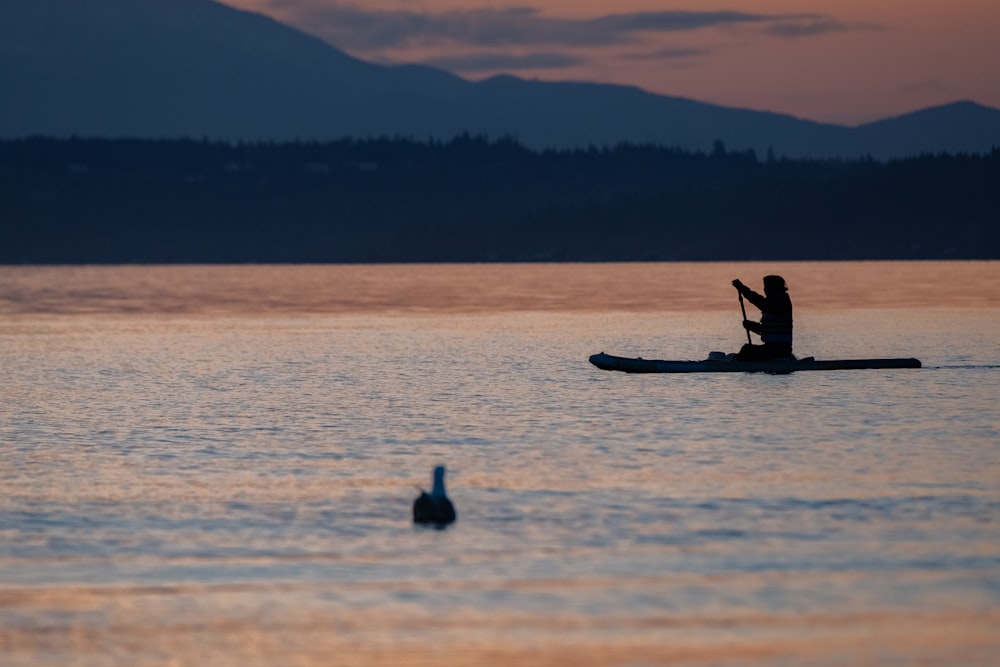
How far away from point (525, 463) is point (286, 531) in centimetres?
590

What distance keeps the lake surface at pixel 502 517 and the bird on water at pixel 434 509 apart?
0.79ft

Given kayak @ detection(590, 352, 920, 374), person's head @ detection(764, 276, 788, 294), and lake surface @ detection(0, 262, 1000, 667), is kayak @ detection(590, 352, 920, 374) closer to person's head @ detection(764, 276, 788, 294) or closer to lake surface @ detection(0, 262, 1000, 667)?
lake surface @ detection(0, 262, 1000, 667)

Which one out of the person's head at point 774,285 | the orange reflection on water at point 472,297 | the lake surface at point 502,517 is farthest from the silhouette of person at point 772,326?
the orange reflection on water at point 472,297

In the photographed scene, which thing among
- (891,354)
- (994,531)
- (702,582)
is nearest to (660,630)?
(702,582)

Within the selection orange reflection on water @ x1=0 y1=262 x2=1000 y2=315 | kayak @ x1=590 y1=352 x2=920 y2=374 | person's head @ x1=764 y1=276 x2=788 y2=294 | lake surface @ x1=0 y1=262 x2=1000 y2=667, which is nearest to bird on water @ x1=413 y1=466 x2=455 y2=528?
lake surface @ x1=0 y1=262 x2=1000 y2=667

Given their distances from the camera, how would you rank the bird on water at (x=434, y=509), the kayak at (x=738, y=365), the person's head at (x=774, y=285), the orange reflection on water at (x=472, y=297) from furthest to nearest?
the orange reflection on water at (x=472, y=297) < the kayak at (x=738, y=365) < the person's head at (x=774, y=285) < the bird on water at (x=434, y=509)

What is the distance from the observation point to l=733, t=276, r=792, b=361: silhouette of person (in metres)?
34.1

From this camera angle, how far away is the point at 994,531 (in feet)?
58.2

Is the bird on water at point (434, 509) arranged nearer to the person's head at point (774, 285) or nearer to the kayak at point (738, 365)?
the person's head at point (774, 285)

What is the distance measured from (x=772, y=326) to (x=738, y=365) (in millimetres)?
1023

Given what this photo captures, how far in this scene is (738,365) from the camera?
113ft

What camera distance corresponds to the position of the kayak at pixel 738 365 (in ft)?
113

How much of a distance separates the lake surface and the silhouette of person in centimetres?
100

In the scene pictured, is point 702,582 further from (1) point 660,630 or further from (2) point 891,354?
A: (2) point 891,354
